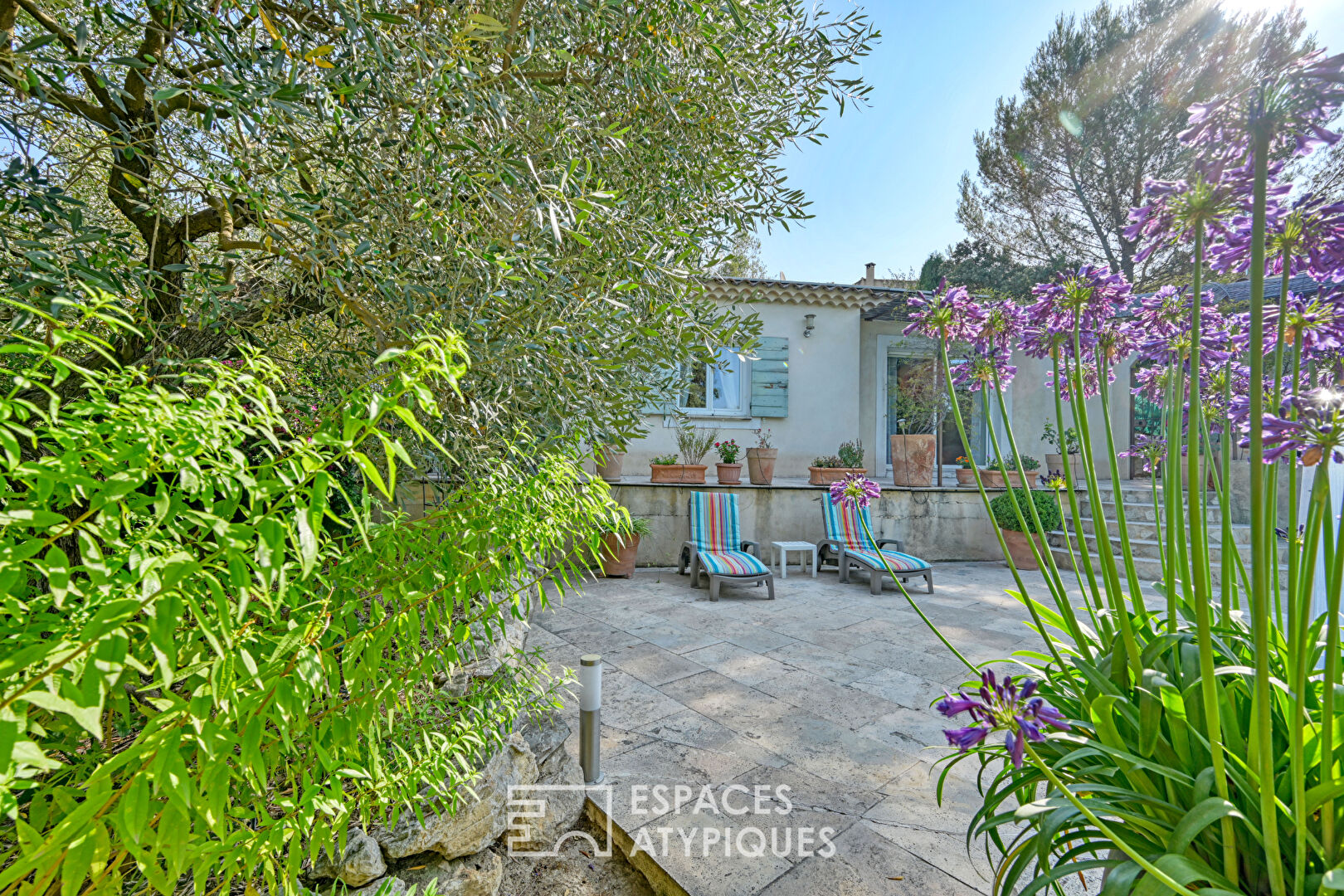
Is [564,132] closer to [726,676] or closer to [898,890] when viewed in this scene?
[898,890]

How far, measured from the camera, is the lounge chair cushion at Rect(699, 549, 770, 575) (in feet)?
18.6

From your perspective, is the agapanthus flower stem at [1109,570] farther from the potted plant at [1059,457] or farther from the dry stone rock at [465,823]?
the potted plant at [1059,457]

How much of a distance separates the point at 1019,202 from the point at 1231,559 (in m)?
11.7

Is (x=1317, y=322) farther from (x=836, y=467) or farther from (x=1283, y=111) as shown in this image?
(x=836, y=467)

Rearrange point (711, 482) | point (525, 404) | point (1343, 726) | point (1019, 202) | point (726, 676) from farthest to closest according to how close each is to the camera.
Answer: point (1019, 202)
point (711, 482)
point (726, 676)
point (525, 404)
point (1343, 726)

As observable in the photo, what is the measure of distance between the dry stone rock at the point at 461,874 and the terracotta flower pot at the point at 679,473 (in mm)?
5596

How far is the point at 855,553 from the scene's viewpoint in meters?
6.34

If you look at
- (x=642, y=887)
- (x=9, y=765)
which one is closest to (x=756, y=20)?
(x=9, y=765)

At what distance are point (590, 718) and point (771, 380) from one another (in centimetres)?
714

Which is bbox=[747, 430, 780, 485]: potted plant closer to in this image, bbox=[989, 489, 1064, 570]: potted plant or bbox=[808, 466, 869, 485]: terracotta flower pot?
bbox=[808, 466, 869, 485]: terracotta flower pot

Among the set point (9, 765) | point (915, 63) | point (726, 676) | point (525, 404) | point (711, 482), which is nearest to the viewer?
point (9, 765)

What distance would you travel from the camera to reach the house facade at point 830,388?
351 inches

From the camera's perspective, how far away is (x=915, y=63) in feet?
14.7

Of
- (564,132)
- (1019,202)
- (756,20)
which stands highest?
(1019,202)
